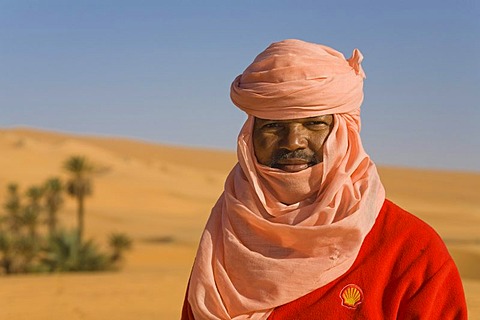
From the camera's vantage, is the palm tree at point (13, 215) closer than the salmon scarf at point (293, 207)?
No

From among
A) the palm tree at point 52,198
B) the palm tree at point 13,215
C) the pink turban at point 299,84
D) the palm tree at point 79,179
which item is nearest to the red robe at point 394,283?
the pink turban at point 299,84

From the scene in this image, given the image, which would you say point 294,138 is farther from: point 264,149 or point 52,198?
point 52,198

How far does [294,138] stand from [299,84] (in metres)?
0.18

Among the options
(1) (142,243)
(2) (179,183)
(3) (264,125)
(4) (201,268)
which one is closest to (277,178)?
(3) (264,125)

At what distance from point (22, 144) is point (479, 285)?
184 feet

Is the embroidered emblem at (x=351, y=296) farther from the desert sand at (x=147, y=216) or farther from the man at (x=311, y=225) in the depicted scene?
the desert sand at (x=147, y=216)

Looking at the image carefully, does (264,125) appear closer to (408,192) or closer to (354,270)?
(354,270)

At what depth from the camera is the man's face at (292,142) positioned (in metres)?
3.06

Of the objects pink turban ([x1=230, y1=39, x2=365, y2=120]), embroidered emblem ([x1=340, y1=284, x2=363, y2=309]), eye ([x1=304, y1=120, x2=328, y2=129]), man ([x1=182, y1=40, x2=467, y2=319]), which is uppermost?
pink turban ([x1=230, y1=39, x2=365, y2=120])

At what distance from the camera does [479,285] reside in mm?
17719

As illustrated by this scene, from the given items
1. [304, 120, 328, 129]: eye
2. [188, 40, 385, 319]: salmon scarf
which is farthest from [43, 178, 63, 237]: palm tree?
[304, 120, 328, 129]: eye

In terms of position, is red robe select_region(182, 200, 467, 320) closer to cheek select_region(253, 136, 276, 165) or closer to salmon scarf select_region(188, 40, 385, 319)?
salmon scarf select_region(188, 40, 385, 319)

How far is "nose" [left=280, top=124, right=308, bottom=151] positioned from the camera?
3.05 m

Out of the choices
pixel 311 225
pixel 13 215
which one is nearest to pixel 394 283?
pixel 311 225
